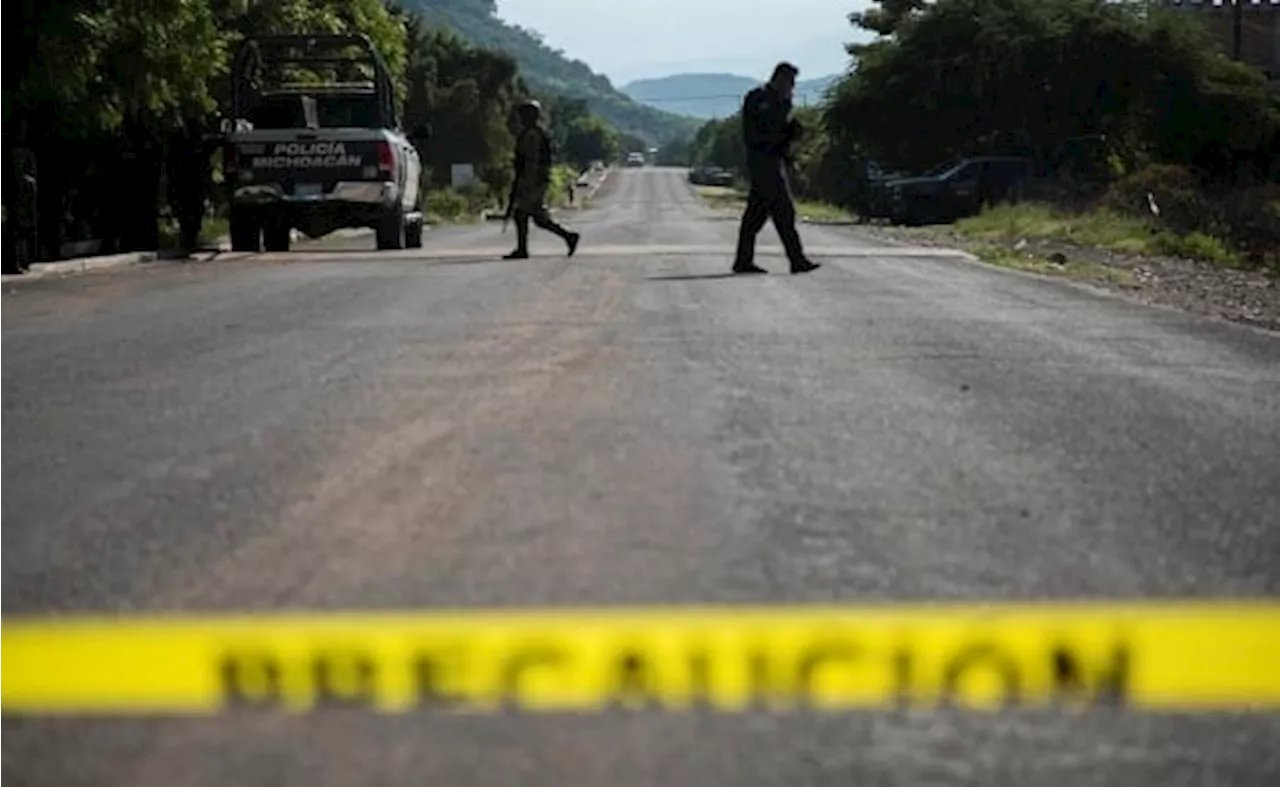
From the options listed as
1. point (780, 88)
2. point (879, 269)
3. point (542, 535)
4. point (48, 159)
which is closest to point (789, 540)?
point (542, 535)

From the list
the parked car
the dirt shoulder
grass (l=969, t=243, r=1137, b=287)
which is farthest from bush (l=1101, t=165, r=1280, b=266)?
the parked car

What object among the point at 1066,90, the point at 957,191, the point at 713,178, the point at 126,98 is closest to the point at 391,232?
the point at 126,98

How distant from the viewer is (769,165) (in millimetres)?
18594

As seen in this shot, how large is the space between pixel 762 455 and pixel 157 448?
7.18 ft

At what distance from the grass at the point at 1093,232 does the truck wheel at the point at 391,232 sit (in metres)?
8.55

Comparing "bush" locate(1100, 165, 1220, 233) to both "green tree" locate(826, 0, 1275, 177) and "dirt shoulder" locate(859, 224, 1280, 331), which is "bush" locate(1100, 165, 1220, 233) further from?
"green tree" locate(826, 0, 1275, 177)

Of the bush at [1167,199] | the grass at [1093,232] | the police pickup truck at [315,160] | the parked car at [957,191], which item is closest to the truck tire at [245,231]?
the police pickup truck at [315,160]

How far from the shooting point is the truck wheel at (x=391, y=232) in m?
26.5

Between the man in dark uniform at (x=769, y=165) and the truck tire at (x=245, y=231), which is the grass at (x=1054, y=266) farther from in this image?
the truck tire at (x=245, y=231)

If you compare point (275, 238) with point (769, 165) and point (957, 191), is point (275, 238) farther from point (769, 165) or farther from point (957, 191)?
point (957, 191)

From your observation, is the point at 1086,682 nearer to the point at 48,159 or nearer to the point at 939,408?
the point at 939,408

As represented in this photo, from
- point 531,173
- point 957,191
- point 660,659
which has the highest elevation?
point 660,659

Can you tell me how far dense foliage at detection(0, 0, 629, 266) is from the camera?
20.6m

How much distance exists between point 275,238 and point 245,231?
1.38 metres
